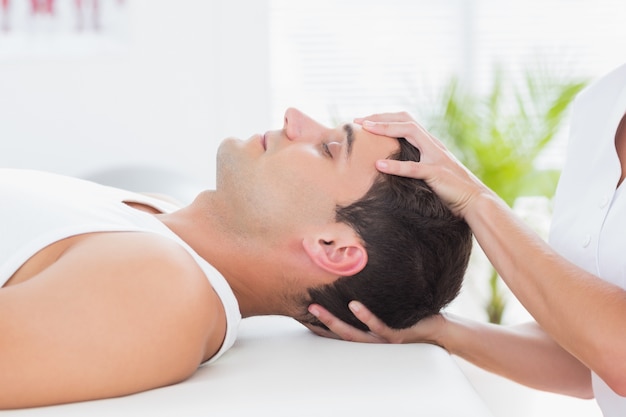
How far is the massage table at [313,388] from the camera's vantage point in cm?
117

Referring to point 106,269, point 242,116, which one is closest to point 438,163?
point 106,269

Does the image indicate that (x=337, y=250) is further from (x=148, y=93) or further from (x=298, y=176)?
(x=148, y=93)

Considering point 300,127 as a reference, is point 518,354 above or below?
below

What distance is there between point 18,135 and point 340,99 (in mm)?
1504

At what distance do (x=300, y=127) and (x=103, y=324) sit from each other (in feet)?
2.15

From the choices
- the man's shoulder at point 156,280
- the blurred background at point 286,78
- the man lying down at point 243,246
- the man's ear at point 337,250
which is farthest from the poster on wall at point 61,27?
the man's shoulder at point 156,280

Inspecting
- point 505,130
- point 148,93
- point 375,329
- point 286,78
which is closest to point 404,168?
point 375,329

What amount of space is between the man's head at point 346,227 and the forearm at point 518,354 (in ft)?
0.30

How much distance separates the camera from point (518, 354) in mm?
1708

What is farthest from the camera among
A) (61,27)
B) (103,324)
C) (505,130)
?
(61,27)

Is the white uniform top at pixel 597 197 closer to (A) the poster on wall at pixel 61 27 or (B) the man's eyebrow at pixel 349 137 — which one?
(B) the man's eyebrow at pixel 349 137

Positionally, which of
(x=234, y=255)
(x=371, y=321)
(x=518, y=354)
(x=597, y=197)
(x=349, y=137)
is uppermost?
(x=349, y=137)

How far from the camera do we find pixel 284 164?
1.61 metres

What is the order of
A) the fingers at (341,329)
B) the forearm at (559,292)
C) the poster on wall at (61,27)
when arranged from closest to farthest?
the forearm at (559,292) < the fingers at (341,329) < the poster on wall at (61,27)
